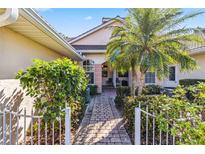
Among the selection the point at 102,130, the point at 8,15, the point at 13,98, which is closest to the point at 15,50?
the point at 13,98

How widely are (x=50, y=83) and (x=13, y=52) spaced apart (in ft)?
5.05

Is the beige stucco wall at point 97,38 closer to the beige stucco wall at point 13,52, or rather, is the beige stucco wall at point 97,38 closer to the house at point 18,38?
the beige stucco wall at point 13,52

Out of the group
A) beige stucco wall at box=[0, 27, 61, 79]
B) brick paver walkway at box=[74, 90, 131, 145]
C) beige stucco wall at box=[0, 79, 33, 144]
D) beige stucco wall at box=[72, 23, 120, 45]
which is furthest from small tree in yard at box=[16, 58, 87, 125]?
beige stucco wall at box=[72, 23, 120, 45]

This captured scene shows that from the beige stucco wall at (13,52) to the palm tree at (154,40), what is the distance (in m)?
4.02

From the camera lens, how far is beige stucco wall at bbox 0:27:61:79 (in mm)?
5688

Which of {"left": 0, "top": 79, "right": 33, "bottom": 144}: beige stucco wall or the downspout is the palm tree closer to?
{"left": 0, "top": 79, "right": 33, "bottom": 144}: beige stucco wall

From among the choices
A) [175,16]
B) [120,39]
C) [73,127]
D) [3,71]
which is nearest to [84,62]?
[120,39]

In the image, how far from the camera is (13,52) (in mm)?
6402

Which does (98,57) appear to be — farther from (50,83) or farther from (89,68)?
(50,83)

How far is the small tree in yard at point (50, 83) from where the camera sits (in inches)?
225

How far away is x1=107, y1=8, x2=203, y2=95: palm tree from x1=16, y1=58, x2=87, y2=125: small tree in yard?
423 centimetres

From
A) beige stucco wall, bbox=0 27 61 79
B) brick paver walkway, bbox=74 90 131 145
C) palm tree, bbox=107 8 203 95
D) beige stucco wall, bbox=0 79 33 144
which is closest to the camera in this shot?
beige stucco wall, bbox=0 79 33 144

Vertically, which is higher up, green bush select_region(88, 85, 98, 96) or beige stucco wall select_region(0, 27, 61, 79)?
beige stucco wall select_region(0, 27, 61, 79)

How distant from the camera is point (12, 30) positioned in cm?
625
